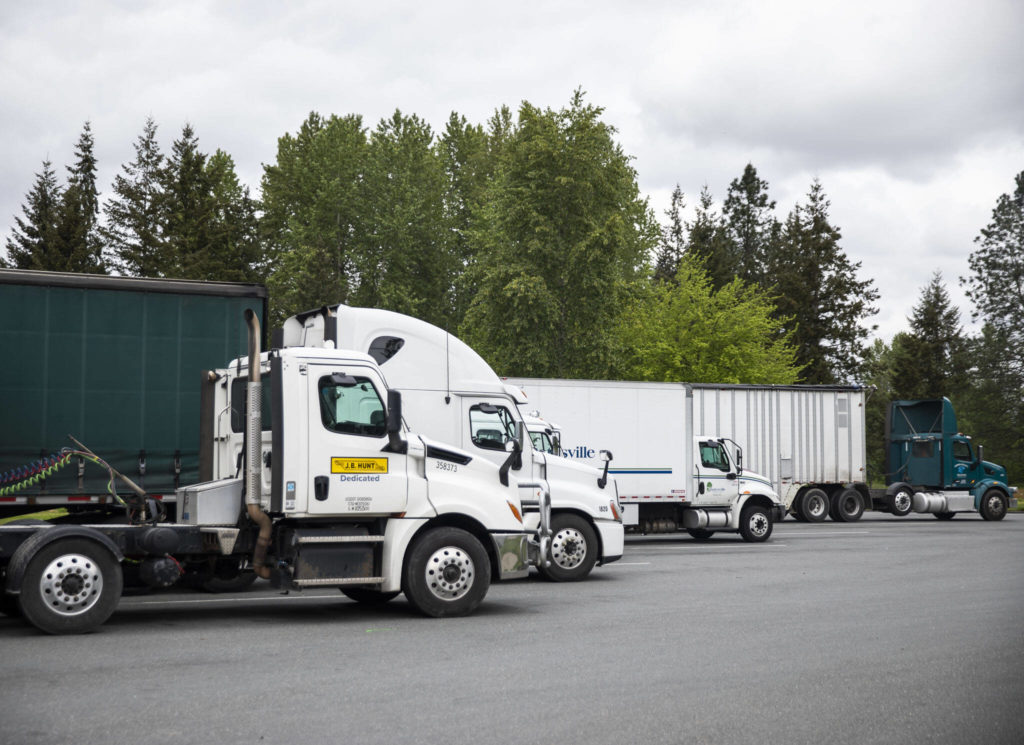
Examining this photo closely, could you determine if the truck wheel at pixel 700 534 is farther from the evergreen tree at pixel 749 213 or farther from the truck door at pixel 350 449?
the evergreen tree at pixel 749 213

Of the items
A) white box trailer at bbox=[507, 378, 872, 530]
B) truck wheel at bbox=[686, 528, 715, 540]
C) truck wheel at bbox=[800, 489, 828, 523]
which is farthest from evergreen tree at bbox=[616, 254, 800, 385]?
truck wheel at bbox=[686, 528, 715, 540]

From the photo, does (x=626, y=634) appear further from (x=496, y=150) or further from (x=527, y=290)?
(x=496, y=150)

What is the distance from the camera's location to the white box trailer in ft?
72.5

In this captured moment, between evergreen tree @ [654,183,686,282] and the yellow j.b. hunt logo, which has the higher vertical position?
evergreen tree @ [654,183,686,282]

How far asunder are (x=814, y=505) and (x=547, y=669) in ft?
76.3

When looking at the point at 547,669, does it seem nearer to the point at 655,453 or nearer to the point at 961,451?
the point at 655,453

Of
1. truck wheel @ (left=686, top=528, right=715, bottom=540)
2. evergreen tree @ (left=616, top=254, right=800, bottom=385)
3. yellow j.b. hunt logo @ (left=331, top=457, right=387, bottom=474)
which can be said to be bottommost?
truck wheel @ (left=686, top=528, right=715, bottom=540)

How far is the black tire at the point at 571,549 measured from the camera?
1529cm

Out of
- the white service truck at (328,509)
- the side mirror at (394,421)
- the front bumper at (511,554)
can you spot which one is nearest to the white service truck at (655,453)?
the front bumper at (511,554)

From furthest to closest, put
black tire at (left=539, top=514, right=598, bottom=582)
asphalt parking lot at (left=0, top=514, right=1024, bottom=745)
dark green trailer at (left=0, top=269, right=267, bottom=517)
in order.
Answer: black tire at (left=539, top=514, right=598, bottom=582) → dark green trailer at (left=0, top=269, right=267, bottom=517) → asphalt parking lot at (left=0, top=514, right=1024, bottom=745)

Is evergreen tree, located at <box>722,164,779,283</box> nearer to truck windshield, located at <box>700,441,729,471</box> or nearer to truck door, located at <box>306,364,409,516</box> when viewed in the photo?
truck windshield, located at <box>700,441,729,471</box>

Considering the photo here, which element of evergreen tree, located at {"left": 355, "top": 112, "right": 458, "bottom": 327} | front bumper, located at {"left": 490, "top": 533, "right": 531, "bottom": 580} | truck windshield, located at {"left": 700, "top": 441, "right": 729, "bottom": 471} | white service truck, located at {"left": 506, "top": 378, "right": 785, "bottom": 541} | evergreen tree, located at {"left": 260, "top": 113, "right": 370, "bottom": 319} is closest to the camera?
front bumper, located at {"left": 490, "top": 533, "right": 531, "bottom": 580}

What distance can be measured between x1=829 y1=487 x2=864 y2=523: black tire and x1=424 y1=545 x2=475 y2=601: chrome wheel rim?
21.3 m

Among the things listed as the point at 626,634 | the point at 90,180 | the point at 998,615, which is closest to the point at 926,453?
the point at 998,615
